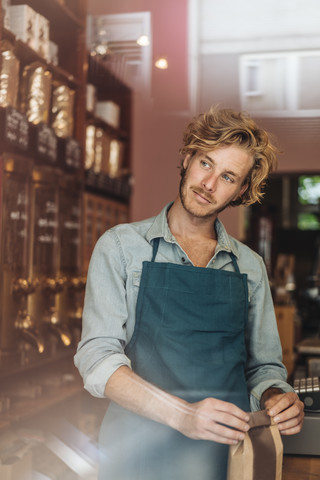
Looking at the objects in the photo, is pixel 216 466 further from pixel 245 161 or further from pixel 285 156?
pixel 285 156

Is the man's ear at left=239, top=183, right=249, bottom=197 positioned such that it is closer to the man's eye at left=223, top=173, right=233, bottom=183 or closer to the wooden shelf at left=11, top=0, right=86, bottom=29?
the man's eye at left=223, top=173, right=233, bottom=183

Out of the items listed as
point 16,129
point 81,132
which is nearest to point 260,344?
point 16,129

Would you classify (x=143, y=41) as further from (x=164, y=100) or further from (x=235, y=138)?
(x=235, y=138)

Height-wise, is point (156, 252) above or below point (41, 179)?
below

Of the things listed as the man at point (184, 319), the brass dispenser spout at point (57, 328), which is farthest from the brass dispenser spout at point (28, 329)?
the man at point (184, 319)

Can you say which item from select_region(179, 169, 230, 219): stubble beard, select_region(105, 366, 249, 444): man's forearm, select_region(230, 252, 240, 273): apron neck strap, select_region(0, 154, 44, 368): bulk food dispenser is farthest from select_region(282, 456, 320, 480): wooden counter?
select_region(0, 154, 44, 368): bulk food dispenser

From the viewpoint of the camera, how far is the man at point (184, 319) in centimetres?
105

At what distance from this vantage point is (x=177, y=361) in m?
1.06

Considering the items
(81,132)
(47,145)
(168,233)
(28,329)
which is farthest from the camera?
(81,132)

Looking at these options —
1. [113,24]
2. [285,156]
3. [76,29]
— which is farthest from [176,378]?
[76,29]

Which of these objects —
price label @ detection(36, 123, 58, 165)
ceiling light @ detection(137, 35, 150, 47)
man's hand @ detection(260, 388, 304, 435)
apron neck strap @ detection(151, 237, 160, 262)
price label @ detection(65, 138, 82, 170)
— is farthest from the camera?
price label @ detection(65, 138, 82, 170)

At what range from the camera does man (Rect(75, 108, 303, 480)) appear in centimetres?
105

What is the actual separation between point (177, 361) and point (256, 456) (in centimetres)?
21

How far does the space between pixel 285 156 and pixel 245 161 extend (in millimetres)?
321
